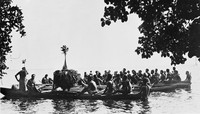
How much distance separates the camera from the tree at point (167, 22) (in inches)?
335

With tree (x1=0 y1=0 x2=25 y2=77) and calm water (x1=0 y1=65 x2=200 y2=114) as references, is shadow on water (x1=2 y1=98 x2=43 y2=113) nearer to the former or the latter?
calm water (x1=0 y1=65 x2=200 y2=114)

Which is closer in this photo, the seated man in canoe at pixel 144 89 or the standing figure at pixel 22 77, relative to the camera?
the seated man in canoe at pixel 144 89

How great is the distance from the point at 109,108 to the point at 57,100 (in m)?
5.94

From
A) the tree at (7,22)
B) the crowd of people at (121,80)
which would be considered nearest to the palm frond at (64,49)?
the crowd of people at (121,80)

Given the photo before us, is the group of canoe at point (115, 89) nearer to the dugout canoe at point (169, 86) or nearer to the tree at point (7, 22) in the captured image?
the dugout canoe at point (169, 86)

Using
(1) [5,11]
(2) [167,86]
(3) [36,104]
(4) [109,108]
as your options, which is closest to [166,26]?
(1) [5,11]

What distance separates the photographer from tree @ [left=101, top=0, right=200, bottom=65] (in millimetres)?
8508

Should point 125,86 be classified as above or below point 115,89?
above

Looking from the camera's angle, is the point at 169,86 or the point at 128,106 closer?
the point at 128,106

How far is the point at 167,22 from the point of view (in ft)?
31.4

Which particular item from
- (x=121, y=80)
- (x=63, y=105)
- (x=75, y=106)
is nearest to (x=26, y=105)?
(x=63, y=105)

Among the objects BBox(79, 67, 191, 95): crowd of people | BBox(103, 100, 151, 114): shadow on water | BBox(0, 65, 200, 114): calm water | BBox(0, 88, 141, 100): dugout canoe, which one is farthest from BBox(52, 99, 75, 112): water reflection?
BBox(103, 100, 151, 114): shadow on water

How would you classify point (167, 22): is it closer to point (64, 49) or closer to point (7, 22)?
point (7, 22)

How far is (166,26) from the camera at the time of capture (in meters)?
9.47
